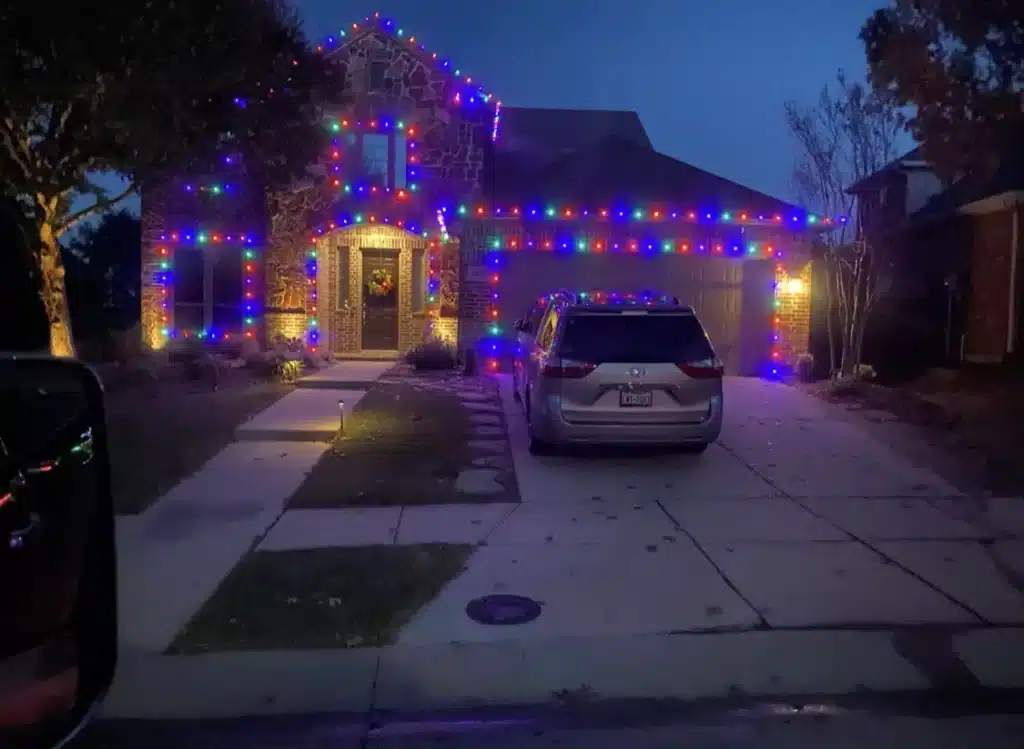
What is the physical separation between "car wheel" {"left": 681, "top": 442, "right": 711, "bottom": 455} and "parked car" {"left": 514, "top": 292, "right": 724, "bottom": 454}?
0.04m

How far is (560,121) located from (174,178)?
14197 millimetres

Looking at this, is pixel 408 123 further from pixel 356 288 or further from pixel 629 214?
pixel 629 214

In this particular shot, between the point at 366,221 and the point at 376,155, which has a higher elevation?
the point at 376,155

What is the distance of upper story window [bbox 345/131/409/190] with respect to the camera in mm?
18234

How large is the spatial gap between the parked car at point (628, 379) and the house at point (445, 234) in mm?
7636

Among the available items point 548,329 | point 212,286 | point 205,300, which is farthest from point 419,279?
point 548,329

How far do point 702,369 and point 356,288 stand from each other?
10452 mm

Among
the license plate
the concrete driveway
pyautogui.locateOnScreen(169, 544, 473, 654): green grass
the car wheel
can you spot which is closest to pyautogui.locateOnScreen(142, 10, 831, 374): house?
the car wheel

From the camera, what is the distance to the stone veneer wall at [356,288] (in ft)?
61.4

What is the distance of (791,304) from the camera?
58.3 ft

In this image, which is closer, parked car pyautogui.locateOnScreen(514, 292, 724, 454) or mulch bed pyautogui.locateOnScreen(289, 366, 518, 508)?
mulch bed pyautogui.locateOnScreen(289, 366, 518, 508)

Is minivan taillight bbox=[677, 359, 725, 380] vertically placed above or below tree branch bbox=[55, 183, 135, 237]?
below

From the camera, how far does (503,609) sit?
619 centimetres

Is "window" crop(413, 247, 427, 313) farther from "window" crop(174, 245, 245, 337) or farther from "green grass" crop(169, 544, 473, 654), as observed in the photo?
"green grass" crop(169, 544, 473, 654)
